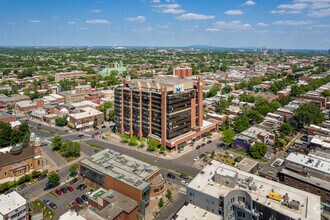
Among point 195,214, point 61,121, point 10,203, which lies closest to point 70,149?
point 10,203

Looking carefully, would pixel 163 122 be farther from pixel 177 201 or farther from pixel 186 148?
pixel 177 201

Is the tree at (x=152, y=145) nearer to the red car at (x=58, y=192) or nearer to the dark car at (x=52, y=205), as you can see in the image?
the red car at (x=58, y=192)

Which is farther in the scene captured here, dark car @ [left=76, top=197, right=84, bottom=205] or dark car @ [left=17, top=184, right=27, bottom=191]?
dark car @ [left=17, top=184, right=27, bottom=191]

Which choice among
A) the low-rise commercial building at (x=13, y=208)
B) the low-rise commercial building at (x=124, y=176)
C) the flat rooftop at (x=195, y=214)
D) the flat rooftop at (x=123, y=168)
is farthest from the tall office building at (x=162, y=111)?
the low-rise commercial building at (x=13, y=208)

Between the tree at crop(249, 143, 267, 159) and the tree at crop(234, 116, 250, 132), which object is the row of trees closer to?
the tree at crop(249, 143, 267, 159)

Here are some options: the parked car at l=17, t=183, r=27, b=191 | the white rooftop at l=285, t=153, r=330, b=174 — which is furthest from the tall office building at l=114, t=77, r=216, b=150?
the parked car at l=17, t=183, r=27, b=191

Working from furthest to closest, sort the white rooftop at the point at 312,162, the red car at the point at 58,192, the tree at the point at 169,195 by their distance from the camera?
the white rooftop at the point at 312,162 → the red car at the point at 58,192 → the tree at the point at 169,195

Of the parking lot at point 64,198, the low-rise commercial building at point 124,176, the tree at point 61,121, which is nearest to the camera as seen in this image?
the low-rise commercial building at point 124,176
